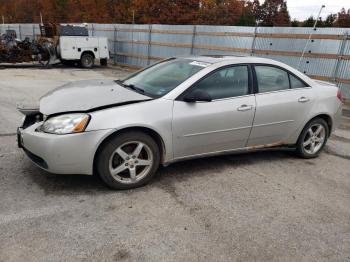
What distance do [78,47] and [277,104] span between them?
15.3 m

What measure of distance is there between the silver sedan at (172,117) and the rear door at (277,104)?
14mm

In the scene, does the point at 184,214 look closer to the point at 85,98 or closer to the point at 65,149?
the point at 65,149

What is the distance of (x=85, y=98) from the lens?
12.8 ft

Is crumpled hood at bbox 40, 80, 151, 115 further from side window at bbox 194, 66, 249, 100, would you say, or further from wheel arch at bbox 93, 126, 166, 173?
side window at bbox 194, 66, 249, 100

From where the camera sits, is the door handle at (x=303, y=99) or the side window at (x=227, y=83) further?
the door handle at (x=303, y=99)

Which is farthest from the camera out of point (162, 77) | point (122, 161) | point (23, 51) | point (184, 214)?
point (23, 51)

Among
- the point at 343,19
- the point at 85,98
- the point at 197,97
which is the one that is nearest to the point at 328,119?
the point at 197,97

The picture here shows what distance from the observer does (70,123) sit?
3.53 meters

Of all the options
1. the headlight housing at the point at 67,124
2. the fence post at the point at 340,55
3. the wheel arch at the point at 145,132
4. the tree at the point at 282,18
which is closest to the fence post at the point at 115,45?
the fence post at the point at 340,55

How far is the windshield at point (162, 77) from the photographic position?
4184 millimetres

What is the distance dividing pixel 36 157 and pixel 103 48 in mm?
16116

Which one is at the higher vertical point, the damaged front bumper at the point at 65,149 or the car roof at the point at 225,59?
the car roof at the point at 225,59

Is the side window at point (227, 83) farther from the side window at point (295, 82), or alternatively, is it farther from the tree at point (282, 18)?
the tree at point (282, 18)

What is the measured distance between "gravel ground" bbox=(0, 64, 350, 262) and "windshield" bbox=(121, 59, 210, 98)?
3.46 feet
